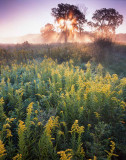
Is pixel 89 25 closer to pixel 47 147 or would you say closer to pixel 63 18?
pixel 63 18

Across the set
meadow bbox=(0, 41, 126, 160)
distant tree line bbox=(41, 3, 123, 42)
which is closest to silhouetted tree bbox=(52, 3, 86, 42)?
distant tree line bbox=(41, 3, 123, 42)

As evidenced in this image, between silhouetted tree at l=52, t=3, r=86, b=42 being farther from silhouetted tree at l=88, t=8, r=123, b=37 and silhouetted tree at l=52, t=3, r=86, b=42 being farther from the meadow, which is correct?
the meadow

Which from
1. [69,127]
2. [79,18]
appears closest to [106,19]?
[79,18]

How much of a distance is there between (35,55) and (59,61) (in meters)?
2.88

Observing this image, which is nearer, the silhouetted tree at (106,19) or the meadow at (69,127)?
the meadow at (69,127)

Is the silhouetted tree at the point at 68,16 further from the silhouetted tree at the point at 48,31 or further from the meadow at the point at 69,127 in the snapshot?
the meadow at the point at 69,127

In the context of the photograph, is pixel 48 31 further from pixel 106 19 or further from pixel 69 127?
pixel 69 127

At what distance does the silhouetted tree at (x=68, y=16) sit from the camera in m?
28.9

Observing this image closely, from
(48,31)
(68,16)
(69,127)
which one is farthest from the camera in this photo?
(48,31)

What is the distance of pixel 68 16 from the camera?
97.9 feet

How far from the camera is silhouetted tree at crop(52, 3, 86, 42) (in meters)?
28.9

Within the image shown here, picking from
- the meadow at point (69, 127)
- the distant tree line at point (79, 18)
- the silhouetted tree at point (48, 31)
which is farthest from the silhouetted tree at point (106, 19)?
the meadow at point (69, 127)

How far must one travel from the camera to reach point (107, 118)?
2.79m

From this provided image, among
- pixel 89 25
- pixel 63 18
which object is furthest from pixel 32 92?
pixel 89 25
